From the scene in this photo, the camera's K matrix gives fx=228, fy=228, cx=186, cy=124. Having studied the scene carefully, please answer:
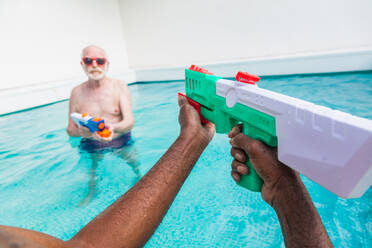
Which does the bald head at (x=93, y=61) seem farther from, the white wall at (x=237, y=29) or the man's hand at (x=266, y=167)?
the white wall at (x=237, y=29)

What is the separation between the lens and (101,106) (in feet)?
6.38

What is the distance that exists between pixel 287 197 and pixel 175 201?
0.96 m

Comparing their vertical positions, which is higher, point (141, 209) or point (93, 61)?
point (93, 61)

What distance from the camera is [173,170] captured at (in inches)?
30.5

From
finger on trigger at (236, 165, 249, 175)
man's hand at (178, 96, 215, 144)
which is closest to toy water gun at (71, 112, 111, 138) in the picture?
man's hand at (178, 96, 215, 144)

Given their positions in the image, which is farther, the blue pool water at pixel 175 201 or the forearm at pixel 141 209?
the blue pool water at pixel 175 201

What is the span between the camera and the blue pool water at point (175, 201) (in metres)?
1.17

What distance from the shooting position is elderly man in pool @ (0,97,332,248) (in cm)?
55

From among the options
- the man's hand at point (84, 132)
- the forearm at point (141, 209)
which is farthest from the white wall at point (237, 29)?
the forearm at point (141, 209)

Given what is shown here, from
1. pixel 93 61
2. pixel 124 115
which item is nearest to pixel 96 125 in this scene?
pixel 124 115

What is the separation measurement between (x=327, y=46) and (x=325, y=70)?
56 cm

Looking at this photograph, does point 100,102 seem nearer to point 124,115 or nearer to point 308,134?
point 124,115

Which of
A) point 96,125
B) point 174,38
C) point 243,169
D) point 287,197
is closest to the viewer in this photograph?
point 287,197

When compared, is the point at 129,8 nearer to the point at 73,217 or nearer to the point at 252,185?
the point at 73,217
